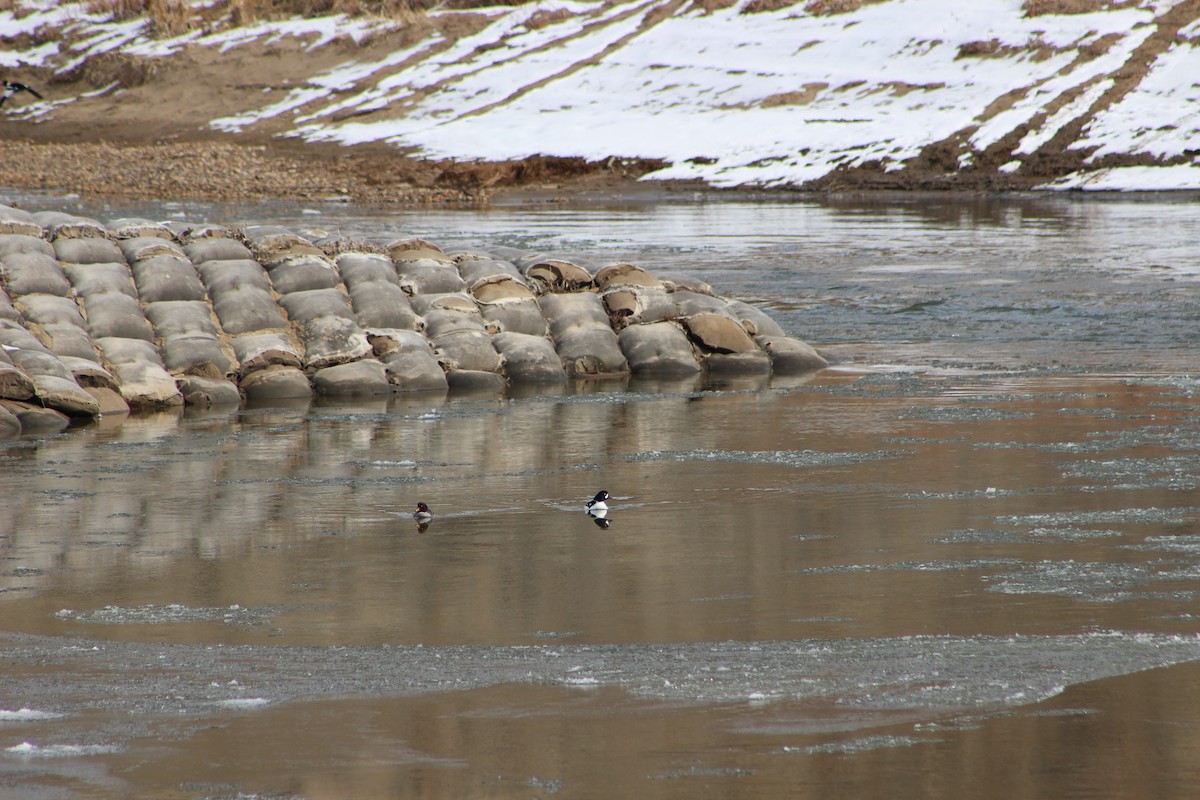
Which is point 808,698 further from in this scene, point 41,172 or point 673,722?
point 41,172

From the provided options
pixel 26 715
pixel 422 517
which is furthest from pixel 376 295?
pixel 26 715

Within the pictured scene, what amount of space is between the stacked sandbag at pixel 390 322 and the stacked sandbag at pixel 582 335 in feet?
3.09

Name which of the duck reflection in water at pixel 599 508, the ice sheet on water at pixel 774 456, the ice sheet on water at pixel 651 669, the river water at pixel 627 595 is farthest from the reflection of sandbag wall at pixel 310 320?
Answer: the ice sheet on water at pixel 651 669

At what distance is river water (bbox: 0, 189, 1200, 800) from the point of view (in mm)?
3611

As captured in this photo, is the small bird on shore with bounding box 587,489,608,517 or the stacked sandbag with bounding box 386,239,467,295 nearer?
the small bird on shore with bounding box 587,489,608,517

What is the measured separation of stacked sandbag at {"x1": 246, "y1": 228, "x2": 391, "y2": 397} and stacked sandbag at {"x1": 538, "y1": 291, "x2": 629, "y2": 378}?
4.45 ft

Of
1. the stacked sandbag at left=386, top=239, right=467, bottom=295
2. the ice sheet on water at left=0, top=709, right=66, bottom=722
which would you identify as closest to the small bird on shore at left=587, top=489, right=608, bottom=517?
the ice sheet on water at left=0, top=709, right=66, bottom=722

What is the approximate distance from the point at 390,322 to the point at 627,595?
5889mm

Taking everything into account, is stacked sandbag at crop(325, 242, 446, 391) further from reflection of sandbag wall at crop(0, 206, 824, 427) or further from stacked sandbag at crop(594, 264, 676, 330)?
stacked sandbag at crop(594, 264, 676, 330)

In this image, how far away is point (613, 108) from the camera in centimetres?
4391

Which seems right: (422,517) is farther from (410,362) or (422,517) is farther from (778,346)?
(778,346)

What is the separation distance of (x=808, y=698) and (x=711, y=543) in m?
1.91

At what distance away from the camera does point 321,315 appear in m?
10.5

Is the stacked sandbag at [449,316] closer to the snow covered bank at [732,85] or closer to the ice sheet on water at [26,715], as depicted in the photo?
the ice sheet on water at [26,715]
